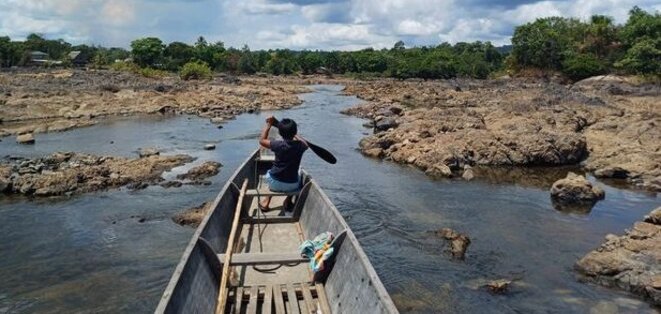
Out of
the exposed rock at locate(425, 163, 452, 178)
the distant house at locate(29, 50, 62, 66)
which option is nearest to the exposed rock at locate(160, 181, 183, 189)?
the exposed rock at locate(425, 163, 452, 178)

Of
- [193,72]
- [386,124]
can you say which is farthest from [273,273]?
[193,72]

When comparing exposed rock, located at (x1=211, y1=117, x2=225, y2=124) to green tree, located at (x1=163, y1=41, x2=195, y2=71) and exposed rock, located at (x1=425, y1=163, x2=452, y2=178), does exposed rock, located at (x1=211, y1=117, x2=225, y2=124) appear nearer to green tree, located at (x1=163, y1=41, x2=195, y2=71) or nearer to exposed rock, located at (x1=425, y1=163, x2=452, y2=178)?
exposed rock, located at (x1=425, y1=163, x2=452, y2=178)

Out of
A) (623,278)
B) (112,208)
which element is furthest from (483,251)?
(112,208)

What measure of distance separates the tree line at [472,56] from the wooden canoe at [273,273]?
53.5 m

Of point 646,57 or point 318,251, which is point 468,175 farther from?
point 646,57

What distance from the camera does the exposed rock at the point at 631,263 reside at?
34.1ft

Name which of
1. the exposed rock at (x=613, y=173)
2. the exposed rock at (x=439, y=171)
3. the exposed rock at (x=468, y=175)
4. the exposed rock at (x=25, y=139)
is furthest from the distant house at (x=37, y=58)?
the exposed rock at (x=613, y=173)

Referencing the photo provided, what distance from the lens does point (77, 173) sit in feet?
59.8

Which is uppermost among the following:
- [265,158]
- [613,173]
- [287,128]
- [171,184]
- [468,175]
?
[287,128]

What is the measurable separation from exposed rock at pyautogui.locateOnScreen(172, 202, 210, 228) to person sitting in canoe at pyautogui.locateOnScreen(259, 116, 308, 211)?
331cm

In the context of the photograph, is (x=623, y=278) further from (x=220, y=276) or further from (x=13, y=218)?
(x=13, y=218)

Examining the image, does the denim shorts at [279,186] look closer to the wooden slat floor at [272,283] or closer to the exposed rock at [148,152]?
the wooden slat floor at [272,283]

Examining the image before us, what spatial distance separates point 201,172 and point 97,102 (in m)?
25.3

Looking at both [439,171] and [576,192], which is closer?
[576,192]
